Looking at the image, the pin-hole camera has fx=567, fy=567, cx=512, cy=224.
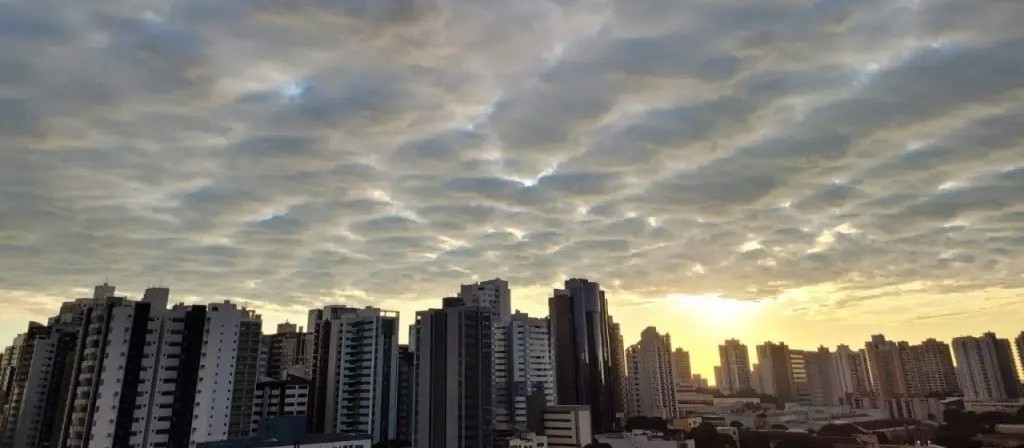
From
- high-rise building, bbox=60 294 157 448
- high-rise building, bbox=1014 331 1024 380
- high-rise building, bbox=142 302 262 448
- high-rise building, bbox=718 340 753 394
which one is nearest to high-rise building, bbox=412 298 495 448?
high-rise building, bbox=142 302 262 448

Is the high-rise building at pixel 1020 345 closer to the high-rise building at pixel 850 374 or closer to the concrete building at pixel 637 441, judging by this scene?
the high-rise building at pixel 850 374

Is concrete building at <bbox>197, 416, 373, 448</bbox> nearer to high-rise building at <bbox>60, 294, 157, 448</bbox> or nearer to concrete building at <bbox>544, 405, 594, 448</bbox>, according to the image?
high-rise building at <bbox>60, 294, 157, 448</bbox>

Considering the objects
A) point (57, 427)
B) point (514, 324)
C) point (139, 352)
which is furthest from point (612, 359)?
point (57, 427)

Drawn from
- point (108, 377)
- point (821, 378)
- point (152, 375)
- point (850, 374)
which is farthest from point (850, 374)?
→ point (108, 377)

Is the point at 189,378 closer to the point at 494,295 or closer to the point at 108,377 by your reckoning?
the point at 108,377

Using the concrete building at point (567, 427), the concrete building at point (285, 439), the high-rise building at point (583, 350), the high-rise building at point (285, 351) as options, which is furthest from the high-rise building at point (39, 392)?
the high-rise building at point (583, 350)

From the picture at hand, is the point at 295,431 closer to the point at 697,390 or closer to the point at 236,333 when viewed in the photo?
the point at 236,333
